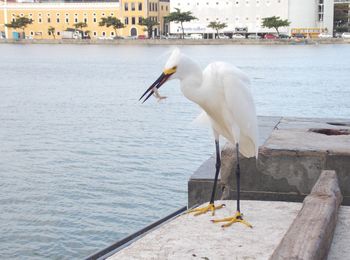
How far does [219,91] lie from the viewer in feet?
17.4

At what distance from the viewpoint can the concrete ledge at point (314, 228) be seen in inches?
156

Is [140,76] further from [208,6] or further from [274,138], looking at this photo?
[208,6]

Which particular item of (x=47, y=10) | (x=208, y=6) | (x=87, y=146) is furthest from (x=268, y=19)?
(x=87, y=146)

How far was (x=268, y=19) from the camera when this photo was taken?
10719 centimetres

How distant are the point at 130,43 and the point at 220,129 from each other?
110m

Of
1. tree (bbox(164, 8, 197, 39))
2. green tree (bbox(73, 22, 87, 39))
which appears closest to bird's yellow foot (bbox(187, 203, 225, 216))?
tree (bbox(164, 8, 197, 39))

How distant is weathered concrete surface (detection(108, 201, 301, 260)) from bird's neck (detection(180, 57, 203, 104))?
1.08 metres

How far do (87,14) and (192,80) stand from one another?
12051 centimetres

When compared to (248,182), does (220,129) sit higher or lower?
higher

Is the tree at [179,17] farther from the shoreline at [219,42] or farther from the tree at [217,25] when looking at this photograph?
the shoreline at [219,42]

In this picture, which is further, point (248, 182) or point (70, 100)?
point (70, 100)

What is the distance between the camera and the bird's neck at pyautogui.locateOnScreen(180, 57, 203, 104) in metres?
5.18

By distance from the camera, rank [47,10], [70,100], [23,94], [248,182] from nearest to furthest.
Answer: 1. [248,182]
2. [70,100]
3. [23,94]
4. [47,10]

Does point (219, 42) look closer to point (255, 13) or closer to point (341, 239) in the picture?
point (255, 13)
